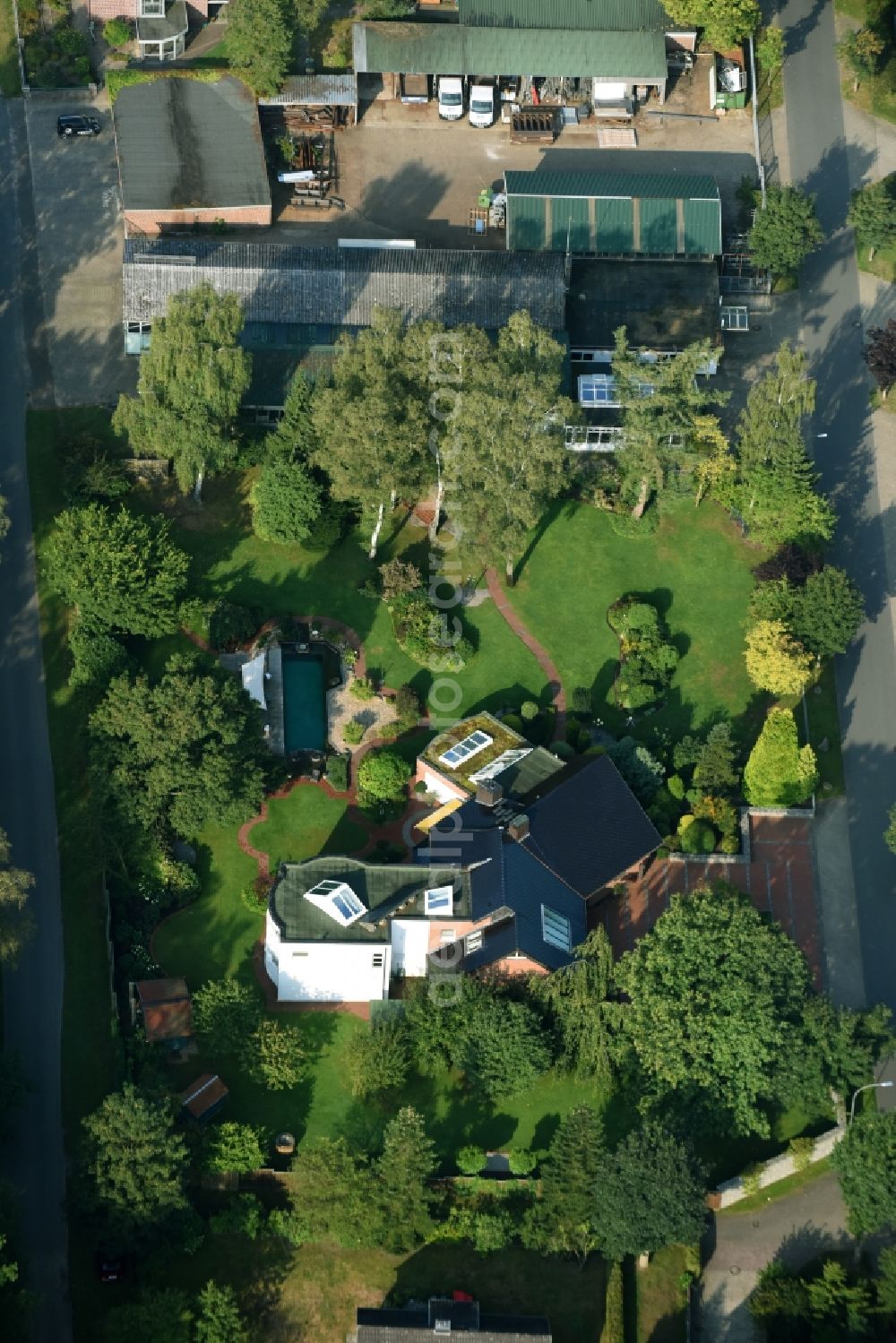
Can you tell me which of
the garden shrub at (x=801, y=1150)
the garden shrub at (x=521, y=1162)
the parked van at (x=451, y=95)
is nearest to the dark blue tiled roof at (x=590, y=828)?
the garden shrub at (x=521, y=1162)

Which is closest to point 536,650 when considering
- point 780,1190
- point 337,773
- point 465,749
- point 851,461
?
point 465,749

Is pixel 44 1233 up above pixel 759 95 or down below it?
below

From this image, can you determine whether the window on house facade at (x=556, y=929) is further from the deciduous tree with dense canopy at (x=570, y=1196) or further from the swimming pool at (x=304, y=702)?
the swimming pool at (x=304, y=702)

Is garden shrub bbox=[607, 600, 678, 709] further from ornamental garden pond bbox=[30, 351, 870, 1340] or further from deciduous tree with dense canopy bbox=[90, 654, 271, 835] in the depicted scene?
deciduous tree with dense canopy bbox=[90, 654, 271, 835]

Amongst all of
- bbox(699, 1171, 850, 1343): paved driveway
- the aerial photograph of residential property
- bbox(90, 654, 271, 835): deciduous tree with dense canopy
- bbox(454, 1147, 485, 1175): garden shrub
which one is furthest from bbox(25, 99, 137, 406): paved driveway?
bbox(699, 1171, 850, 1343): paved driveway

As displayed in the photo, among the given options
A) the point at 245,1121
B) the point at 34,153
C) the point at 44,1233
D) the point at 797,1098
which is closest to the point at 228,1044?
the point at 245,1121

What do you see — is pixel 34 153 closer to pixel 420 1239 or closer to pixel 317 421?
pixel 317 421
